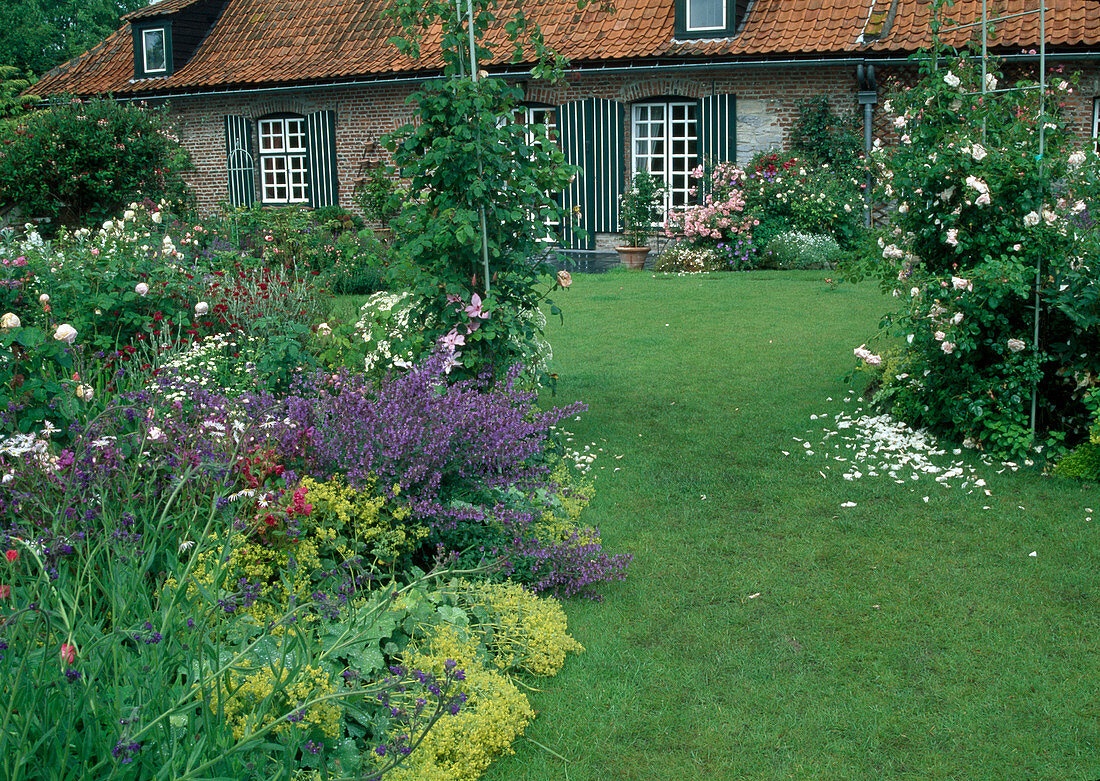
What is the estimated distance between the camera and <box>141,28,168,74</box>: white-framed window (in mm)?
19062

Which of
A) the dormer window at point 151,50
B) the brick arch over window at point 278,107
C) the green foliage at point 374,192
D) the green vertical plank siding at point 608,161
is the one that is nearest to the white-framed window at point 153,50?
the dormer window at point 151,50

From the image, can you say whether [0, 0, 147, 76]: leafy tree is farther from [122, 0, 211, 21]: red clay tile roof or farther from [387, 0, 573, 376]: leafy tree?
[387, 0, 573, 376]: leafy tree

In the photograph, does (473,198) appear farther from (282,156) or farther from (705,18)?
(282,156)

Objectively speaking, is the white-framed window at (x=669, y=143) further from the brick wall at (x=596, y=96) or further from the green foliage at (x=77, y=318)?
the green foliage at (x=77, y=318)

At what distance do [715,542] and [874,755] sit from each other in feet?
5.29

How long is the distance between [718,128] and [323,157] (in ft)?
23.8

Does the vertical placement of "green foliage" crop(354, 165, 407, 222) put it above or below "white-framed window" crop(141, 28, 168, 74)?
below

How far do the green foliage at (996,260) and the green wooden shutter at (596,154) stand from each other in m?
10.3

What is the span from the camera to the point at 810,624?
3607mm

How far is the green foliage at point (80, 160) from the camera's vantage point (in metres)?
14.4

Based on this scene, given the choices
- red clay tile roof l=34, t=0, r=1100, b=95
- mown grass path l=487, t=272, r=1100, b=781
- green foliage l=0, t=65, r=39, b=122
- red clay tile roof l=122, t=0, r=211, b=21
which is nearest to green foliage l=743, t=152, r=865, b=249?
red clay tile roof l=34, t=0, r=1100, b=95

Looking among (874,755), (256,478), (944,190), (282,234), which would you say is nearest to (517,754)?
(874,755)

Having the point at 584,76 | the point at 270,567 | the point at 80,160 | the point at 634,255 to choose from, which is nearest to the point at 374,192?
the point at 584,76

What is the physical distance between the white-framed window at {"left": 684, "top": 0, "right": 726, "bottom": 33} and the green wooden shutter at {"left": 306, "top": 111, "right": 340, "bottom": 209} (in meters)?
6.51
